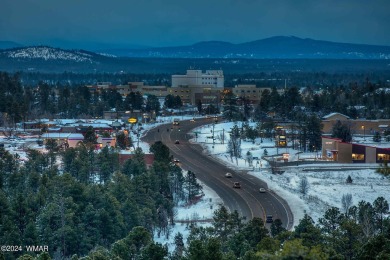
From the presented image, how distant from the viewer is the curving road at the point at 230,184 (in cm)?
2883

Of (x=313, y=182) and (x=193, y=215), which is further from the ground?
(x=313, y=182)

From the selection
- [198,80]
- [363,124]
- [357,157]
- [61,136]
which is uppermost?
[198,80]

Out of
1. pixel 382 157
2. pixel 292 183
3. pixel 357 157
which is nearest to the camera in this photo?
pixel 292 183

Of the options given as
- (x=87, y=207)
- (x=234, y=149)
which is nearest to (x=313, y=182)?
(x=234, y=149)

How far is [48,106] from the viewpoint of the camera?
7106 centimetres

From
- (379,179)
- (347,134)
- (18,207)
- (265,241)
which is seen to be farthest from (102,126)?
(265,241)

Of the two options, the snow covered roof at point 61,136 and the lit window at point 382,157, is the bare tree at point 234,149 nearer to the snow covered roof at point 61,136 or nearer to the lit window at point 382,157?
the lit window at point 382,157

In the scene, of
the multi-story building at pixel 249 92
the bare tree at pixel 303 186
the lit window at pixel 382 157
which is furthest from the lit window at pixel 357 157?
the multi-story building at pixel 249 92

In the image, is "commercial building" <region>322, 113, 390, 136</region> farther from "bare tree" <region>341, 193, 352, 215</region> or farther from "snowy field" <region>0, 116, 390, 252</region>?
"bare tree" <region>341, 193, 352, 215</region>

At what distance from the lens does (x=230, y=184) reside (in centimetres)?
3516

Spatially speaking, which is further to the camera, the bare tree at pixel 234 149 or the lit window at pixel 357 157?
the bare tree at pixel 234 149

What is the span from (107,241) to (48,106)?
170ft

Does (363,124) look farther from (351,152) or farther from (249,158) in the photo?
(249,158)

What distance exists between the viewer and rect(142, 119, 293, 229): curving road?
2883 centimetres
